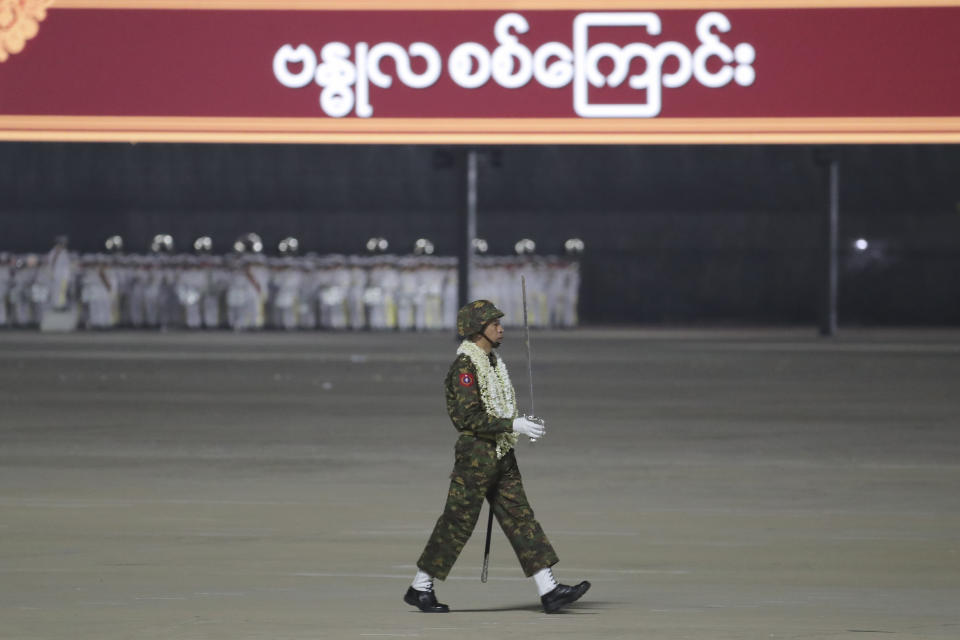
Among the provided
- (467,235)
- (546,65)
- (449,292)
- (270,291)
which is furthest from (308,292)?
(546,65)

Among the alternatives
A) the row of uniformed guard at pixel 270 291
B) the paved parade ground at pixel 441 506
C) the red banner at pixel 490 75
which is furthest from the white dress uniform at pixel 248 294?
the paved parade ground at pixel 441 506

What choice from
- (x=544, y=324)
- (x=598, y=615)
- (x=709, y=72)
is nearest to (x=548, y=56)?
(x=709, y=72)

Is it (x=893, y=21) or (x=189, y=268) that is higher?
(x=893, y=21)

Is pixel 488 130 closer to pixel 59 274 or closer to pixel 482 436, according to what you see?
pixel 59 274

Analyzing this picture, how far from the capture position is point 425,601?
10117mm

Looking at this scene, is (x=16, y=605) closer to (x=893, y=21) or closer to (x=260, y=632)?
(x=260, y=632)

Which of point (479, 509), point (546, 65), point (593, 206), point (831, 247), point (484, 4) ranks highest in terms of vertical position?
point (484, 4)

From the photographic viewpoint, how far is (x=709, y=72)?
115 feet

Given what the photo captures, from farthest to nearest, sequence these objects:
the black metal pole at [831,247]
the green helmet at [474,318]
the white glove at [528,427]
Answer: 1. the black metal pole at [831,247]
2. the green helmet at [474,318]
3. the white glove at [528,427]

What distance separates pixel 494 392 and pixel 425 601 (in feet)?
3.69

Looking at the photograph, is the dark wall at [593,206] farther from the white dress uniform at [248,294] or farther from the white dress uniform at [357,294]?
the white dress uniform at [248,294]

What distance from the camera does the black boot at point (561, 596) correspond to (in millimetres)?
10039

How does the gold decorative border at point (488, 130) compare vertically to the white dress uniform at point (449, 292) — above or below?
above

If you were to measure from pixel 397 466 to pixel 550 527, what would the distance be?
4222 millimetres
